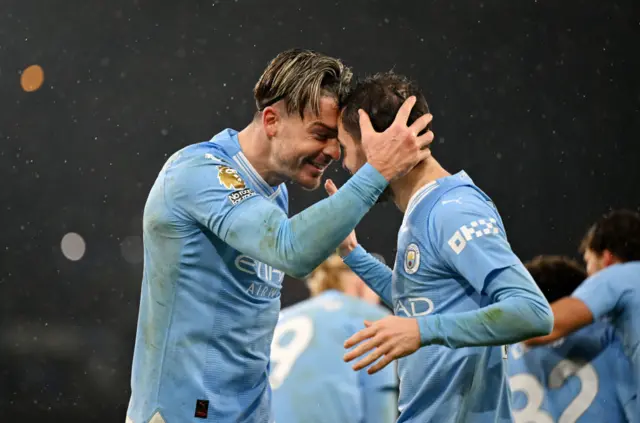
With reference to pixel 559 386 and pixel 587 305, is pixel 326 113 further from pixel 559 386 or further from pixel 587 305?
pixel 559 386

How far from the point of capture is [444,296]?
152cm

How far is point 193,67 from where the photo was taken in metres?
4.41

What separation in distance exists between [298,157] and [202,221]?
0.99ft

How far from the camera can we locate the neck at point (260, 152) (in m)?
1.86

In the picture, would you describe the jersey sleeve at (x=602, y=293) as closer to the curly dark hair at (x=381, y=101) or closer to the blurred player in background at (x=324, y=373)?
the blurred player in background at (x=324, y=373)

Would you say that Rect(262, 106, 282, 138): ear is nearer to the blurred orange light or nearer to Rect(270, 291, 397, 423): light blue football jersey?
Rect(270, 291, 397, 423): light blue football jersey

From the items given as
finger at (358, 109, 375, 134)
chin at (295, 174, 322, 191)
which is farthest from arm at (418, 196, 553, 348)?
chin at (295, 174, 322, 191)

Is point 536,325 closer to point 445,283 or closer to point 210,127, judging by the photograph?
point 445,283

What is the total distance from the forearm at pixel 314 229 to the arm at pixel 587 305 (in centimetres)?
83

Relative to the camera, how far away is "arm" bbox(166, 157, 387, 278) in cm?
150

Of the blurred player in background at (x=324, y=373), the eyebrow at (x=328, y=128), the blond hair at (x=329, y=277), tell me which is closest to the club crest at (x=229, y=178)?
the eyebrow at (x=328, y=128)

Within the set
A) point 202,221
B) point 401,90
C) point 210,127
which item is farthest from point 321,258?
point 210,127

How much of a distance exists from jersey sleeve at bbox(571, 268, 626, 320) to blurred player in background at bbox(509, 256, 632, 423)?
0.12 meters

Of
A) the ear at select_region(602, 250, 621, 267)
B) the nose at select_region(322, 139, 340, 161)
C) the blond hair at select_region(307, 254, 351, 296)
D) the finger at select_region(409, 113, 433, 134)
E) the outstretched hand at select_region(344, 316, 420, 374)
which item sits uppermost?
the finger at select_region(409, 113, 433, 134)
